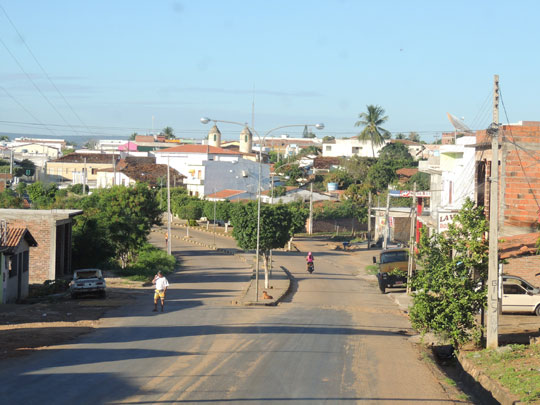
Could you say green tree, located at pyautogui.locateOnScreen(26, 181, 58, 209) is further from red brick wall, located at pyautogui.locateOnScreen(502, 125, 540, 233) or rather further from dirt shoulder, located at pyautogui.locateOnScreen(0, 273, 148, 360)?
red brick wall, located at pyautogui.locateOnScreen(502, 125, 540, 233)

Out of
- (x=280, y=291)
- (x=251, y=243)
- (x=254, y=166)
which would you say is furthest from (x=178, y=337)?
(x=254, y=166)

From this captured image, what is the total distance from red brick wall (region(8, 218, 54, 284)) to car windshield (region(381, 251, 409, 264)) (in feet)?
62.1

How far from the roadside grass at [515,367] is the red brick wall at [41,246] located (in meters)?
28.1

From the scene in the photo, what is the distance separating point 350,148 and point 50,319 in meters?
138

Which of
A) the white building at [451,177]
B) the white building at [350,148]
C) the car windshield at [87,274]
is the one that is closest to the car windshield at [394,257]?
the white building at [451,177]

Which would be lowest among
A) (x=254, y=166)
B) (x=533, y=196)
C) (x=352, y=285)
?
(x=352, y=285)

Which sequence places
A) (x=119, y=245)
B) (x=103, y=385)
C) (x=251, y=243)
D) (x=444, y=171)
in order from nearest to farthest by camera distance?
1. (x=103, y=385)
2. (x=251, y=243)
3. (x=444, y=171)
4. (x=119, y=245)

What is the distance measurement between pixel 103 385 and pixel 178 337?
24.5 feet

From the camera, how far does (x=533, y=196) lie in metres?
27.6

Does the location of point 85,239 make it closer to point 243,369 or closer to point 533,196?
point 533,196

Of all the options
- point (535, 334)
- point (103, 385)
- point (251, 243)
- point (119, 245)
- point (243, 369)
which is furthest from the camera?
point (119, 245)

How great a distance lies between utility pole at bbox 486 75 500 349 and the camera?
18453 millimetres

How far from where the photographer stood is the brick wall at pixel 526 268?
30.0 m

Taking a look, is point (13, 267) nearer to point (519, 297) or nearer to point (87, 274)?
point (87, 274)
